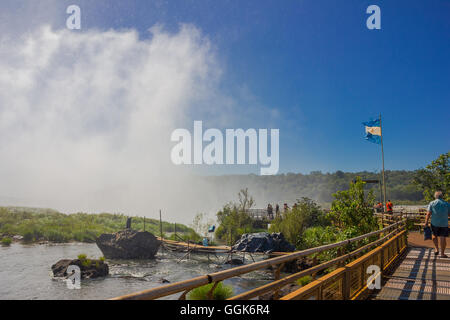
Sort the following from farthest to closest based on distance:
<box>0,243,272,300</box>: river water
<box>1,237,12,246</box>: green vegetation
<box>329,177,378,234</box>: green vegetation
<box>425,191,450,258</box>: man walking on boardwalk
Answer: <box>1,237,12,246</box>: green vegetation, <box>0,243,272,300</box>: river water, <box>329,177,378,234</box>: green vegetation, <box>425,191,450,258</box>: man walking on boardwalk

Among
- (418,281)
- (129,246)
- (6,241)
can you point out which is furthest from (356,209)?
(6,241)

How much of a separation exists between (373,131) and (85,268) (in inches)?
1032

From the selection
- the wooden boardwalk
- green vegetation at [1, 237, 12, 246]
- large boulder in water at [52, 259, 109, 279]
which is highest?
the wooden boardwalk

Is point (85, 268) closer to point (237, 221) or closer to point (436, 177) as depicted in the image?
point (237, 221)

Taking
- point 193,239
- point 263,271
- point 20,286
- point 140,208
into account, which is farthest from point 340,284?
point 140,208

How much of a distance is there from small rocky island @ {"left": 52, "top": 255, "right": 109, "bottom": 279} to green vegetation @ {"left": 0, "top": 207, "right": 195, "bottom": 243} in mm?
8595

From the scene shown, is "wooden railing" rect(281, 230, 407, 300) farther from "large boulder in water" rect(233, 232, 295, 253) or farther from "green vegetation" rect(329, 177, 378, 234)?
"large boulder in water" rect(233, 232, 295, 253)

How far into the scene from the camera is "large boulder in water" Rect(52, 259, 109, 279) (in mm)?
21047

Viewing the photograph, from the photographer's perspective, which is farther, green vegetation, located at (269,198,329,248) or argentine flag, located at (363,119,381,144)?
argentine flag, located at (363,119,381,144)

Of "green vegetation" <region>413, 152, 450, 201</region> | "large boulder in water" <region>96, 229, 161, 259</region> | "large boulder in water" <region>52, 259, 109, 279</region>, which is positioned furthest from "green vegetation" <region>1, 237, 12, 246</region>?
"green vegetation" <region>413, 152, 450, 201</region>

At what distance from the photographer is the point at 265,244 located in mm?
24969
